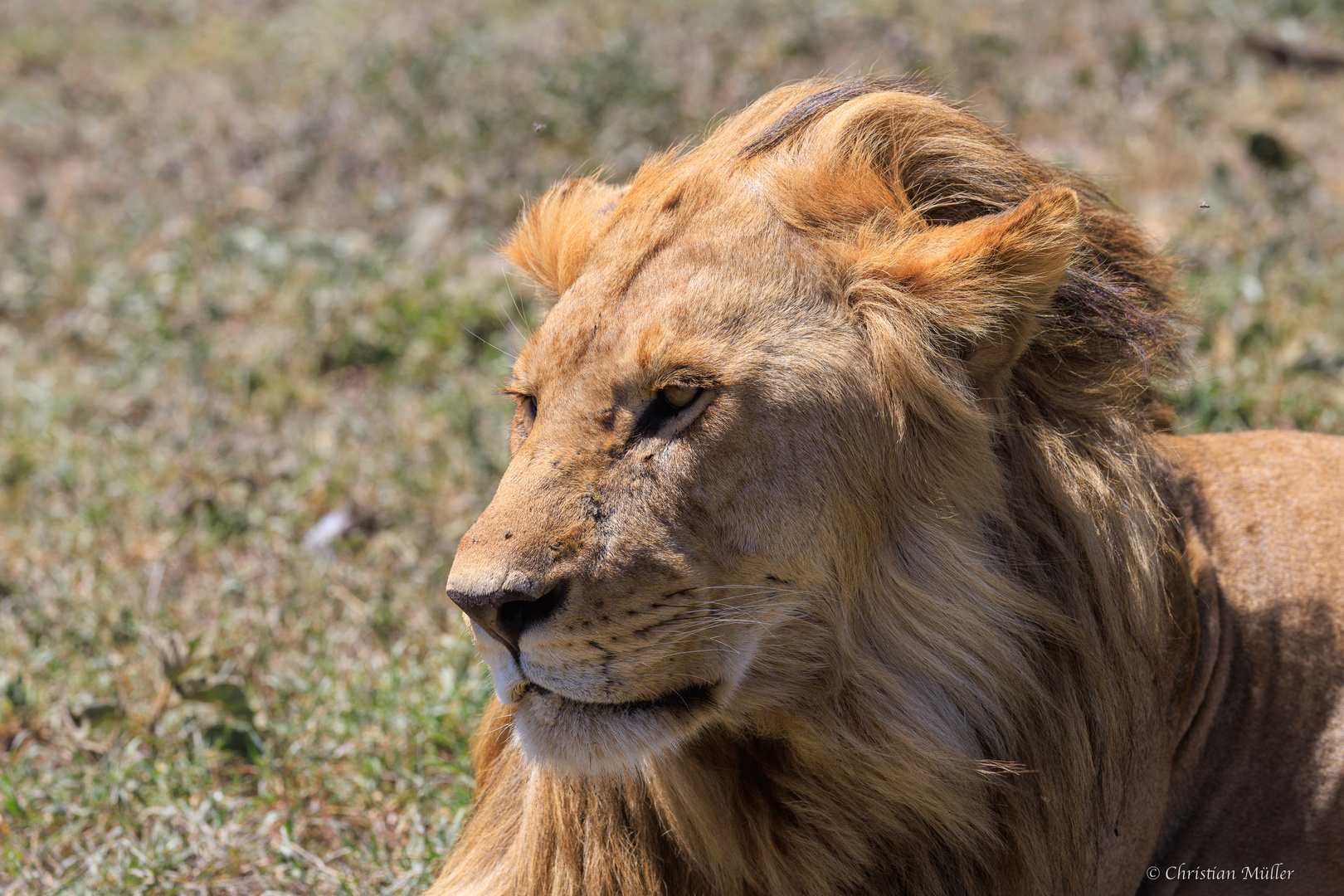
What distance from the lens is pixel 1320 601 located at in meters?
2.37

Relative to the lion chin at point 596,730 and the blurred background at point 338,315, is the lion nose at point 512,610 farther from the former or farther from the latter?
the blurred background at point 338,315

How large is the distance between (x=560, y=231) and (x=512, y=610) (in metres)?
0.87

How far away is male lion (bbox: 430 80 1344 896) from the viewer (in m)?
1.90

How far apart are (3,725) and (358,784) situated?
3.15 ft

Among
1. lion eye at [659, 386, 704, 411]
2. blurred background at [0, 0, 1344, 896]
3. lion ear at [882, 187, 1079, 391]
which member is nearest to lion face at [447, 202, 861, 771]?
lion eye at [659, 386, 704, 411]

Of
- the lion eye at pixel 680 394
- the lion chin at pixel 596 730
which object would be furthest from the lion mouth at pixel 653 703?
the lion eye at pixel 680 394

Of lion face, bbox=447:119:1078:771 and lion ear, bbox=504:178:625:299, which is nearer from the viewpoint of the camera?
lion face, bbox=447:119:1078:771

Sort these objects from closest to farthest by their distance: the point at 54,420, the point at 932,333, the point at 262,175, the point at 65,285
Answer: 1. the point at 932,333
2. the point at 54,420
3. the point at 65,285
4. the point at 262,175

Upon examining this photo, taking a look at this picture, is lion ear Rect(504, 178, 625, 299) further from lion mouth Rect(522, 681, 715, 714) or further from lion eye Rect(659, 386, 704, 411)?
lion mouth Rect(522, 681, 715, 714)

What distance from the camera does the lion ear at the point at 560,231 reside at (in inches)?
90.7

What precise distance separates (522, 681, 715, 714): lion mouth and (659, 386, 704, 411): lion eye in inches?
17.2

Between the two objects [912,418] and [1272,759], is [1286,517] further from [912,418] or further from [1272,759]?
[912,418]

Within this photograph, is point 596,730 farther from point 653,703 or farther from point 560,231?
point 560,231

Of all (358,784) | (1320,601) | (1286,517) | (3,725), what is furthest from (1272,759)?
(3,725)
